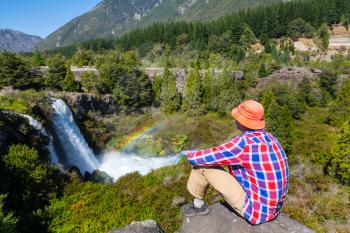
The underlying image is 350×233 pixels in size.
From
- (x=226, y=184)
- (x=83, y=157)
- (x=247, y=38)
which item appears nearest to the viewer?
(x=226, y=184)

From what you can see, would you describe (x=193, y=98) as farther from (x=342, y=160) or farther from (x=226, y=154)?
(x=226, y=154)

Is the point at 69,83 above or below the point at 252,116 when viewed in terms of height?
below

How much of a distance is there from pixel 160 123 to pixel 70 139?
42.1 ft

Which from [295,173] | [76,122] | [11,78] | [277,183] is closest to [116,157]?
[76,122]

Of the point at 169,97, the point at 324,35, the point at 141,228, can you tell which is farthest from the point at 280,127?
the point at 324,35

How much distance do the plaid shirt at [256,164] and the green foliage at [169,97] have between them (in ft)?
104

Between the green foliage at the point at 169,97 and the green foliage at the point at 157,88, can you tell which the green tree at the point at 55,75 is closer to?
the green foliage at the point at 157,88

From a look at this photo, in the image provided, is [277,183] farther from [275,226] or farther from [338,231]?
[338,231]

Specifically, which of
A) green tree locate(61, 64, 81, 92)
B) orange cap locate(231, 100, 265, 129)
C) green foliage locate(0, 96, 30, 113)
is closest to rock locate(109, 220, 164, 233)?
orange cap locate(231, 100, 265, 129)

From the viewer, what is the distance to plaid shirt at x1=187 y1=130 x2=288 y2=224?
4.09m

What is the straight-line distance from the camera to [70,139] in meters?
23.0

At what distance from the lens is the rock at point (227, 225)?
482cm

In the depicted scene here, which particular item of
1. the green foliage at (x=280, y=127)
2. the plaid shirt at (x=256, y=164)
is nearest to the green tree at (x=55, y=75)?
the green foliage at (x=280, y=127)

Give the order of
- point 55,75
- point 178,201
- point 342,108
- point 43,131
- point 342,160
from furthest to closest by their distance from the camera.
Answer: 1. point 342,108
2. point 55,75
3. point 43,131
4. point 342,160
5. point 178,201
